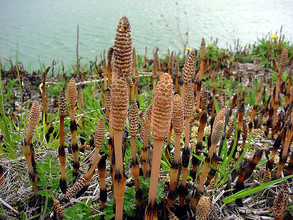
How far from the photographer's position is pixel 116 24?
28.1 ft

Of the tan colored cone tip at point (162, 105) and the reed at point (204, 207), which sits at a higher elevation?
the tan colored cone tip at point (162, 105)

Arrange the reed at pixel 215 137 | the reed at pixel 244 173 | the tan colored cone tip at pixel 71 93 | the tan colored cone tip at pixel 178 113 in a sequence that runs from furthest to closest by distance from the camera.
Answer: the reed at pixel 244 173, the tan colored cone tip at pixel 71 93, the reed at pixel 215 137, the tan colored cone tip at pixel 178 113

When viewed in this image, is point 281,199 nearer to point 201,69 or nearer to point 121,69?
point 121,69

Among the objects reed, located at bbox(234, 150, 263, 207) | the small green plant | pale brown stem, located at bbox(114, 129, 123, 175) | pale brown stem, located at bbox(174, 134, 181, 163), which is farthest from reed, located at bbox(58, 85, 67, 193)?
reed, located at bbox(234, 150, 263, 207)

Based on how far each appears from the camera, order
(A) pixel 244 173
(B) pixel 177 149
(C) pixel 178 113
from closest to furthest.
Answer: (C) pixel 178 113 < (B) pixel 177 149 < (A) pixel 244 173

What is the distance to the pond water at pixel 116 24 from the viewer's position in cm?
667

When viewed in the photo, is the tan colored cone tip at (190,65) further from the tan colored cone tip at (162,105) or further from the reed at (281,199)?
the reed at (281,199)

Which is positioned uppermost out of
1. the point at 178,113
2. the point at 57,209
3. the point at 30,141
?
the point at 178,113

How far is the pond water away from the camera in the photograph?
263 inches

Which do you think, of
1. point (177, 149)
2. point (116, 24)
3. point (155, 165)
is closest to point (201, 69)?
point (177, 149)

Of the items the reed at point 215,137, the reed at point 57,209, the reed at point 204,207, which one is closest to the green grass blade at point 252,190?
the reed at point 215,137

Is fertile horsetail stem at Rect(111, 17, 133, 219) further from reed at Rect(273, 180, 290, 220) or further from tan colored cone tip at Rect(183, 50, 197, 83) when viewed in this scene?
reed at Rect(273, 180, 290, 220)

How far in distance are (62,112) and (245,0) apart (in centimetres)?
1396

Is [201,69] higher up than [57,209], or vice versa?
[201,69]
